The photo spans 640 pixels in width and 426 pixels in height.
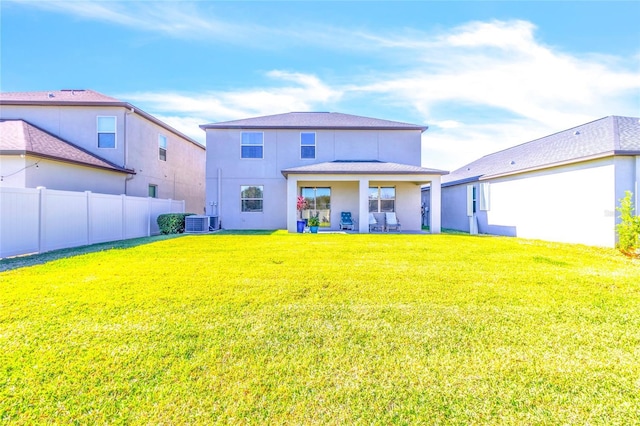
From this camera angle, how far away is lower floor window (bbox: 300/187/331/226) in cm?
1662

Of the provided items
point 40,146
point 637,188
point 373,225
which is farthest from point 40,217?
point 637,188

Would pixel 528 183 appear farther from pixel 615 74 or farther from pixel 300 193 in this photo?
pixel 300 193

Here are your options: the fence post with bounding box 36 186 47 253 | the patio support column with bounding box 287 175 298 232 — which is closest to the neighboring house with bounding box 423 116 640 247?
the patio support column with bounding box 287 175 298 232

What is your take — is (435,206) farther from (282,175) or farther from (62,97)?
(62,97)

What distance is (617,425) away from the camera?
2.07 metres

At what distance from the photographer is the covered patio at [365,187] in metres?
14.0

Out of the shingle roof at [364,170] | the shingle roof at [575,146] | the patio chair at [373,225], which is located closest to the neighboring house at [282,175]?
the patio chair at [373,225]

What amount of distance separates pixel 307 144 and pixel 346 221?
4.88 metres

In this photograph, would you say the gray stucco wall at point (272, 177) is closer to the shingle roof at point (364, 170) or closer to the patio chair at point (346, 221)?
the patio chair at point (346, 221)

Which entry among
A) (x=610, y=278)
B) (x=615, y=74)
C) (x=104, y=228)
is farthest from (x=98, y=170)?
(x=615, y=74)

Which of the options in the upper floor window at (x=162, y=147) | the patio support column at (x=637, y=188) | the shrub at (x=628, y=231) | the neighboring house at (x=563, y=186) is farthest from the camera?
the upper floor window at (x=162, y=147)

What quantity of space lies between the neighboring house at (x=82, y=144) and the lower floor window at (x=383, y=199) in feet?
40.1

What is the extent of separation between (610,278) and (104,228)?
14.4 meters

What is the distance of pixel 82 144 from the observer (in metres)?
14.2
